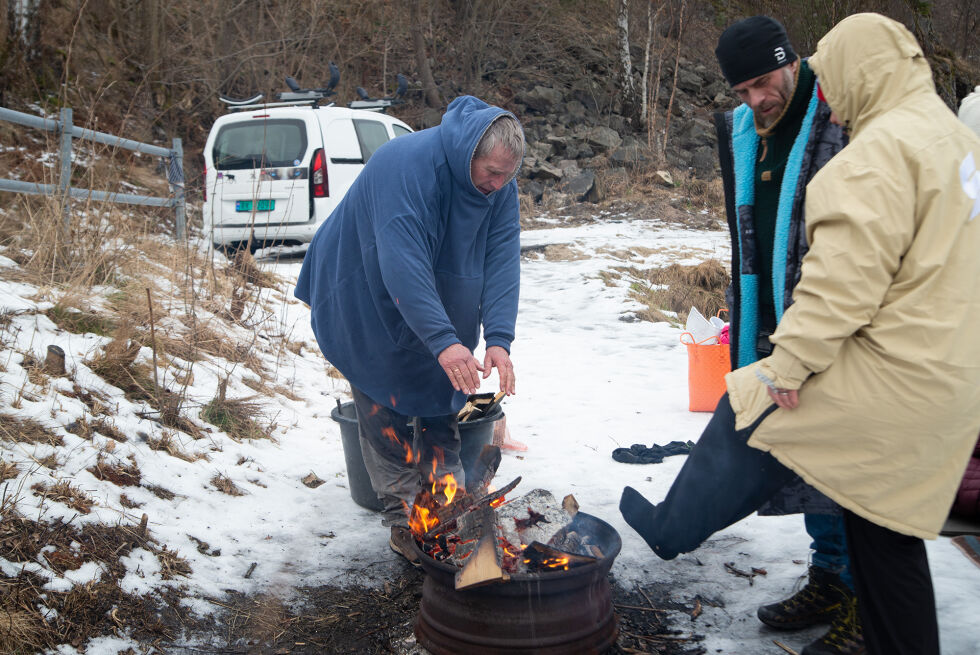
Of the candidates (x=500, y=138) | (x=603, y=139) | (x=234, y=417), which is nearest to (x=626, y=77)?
(x=603, y=139)

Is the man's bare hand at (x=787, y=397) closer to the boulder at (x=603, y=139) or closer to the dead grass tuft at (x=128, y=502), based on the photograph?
the dead grass tuft at (x=128, y=502)

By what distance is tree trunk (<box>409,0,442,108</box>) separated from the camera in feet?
56.8

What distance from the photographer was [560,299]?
8.88 meters

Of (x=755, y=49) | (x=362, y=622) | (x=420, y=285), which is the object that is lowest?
(x=362, y=622)

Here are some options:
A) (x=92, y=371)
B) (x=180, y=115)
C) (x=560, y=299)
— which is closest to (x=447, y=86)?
(x=180, y=115)

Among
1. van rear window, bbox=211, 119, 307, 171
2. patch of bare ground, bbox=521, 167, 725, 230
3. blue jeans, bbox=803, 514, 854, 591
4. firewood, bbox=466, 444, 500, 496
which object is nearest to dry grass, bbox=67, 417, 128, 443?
firewood, bbox=466, 444, 500, 496

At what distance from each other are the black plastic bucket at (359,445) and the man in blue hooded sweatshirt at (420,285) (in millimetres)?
149

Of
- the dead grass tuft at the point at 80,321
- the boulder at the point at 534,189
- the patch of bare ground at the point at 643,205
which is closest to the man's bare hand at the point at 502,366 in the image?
the dead grass tuft at the point at 80,321

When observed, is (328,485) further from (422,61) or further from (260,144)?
(422,61)

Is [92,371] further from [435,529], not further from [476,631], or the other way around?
[476,631]

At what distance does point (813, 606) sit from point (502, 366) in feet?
4.50

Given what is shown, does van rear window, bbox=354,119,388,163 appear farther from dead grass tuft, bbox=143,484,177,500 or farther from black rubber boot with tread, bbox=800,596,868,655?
black rubber boot with tread, bbox=800,596,868,655

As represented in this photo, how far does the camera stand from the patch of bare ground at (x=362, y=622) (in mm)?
2740

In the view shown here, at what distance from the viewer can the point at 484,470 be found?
124 inches
